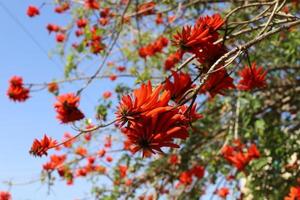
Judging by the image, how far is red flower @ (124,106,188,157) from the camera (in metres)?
1.02

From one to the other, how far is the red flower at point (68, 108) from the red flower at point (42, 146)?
55 centimetres

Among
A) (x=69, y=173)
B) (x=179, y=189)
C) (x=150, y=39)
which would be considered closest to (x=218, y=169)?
(x=179, y=189)

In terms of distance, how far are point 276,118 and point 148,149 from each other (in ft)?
11.9

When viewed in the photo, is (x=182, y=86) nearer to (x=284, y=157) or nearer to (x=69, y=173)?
(x=284, y=157)

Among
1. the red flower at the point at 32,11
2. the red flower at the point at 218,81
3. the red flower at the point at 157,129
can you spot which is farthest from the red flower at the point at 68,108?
the red flower at the point at 32,11

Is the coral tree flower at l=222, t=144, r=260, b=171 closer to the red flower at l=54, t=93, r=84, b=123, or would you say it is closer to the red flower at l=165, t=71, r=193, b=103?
the red flower at l=54, t=93, r=84, b=123

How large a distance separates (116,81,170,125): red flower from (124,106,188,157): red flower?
0.01 m

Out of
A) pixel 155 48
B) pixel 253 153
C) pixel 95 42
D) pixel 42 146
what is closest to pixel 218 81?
pixel 42 146

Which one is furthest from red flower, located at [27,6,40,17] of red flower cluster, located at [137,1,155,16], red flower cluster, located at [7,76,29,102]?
red flower cluster, located at [7,76,29,102]

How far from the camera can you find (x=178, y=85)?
1228 millimetres

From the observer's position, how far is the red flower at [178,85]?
1.21 m

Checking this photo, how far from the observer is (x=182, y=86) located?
123 cm

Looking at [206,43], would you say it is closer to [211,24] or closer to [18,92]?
[211,24]

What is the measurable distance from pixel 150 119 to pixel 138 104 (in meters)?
0.04
